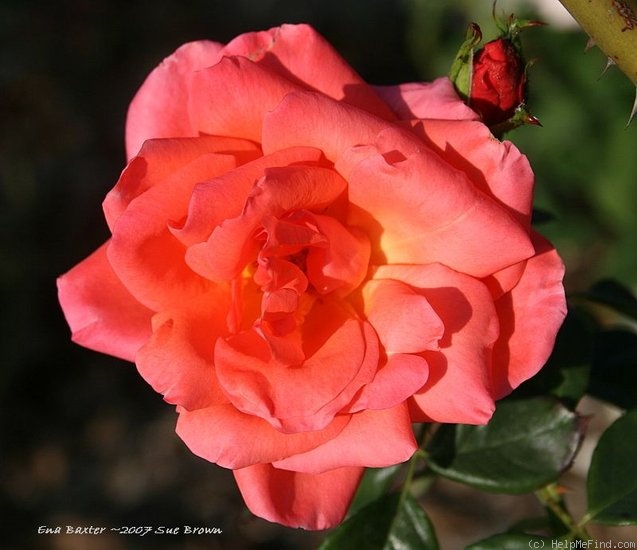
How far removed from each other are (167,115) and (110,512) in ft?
7.32

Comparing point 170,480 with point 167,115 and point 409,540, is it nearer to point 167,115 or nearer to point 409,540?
point 409,540

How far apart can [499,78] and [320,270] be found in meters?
0.30

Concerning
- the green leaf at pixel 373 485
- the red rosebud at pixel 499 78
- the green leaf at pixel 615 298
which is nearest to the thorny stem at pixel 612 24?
the red rosebud at pixel 499 78

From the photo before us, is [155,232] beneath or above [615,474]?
above

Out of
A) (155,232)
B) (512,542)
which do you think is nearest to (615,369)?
(512,542)

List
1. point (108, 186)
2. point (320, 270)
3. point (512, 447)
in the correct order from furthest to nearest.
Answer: point (108, 186), point (512, 447), point (320, 270)

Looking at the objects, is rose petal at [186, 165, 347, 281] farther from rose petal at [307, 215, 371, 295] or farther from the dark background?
the dark background

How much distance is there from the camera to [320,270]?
37.9 inches

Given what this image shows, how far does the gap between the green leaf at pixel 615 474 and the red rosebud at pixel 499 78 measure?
44 cm

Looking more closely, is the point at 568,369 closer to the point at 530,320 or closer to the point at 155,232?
the point at 530,320

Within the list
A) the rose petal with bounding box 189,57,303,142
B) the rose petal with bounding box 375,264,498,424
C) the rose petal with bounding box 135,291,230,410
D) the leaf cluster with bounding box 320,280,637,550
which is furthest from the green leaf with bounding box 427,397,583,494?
the rose petal with bounding box 189,57,303,142

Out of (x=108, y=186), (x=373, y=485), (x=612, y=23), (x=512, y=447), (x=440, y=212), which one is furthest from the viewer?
(x=108, y=186)

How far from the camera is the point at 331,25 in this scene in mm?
3660

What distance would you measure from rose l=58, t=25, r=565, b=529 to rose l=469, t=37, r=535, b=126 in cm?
3
